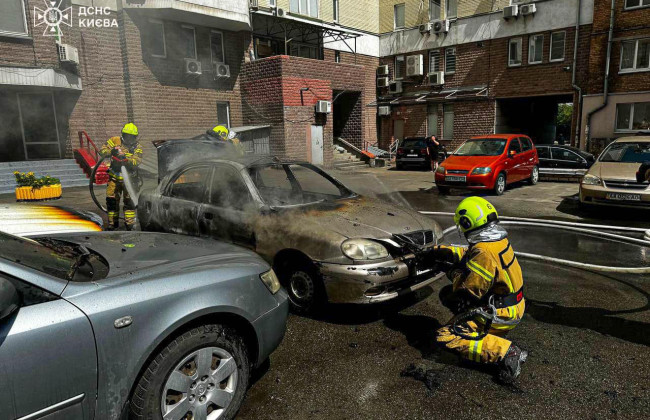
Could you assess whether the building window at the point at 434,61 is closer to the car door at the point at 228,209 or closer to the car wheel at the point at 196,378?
the car door at the point at 228,209

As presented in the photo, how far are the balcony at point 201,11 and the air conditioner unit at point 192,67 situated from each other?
1500 mm

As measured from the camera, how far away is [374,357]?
126 inches

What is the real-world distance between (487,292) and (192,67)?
1590 centimetres

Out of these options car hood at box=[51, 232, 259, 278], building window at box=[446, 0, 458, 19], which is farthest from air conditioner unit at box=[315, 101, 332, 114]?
car hood at box=[51, 232, 259, 278]

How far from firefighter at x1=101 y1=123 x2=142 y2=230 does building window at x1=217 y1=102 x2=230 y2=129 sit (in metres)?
11.4

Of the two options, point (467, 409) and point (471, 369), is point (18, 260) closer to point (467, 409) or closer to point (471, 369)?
point (467, 409)

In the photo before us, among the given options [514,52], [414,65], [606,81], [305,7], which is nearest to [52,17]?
[305,7]

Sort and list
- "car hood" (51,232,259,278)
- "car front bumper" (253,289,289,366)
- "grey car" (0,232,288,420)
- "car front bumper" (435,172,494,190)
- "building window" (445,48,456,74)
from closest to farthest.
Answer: "grey car" (0,232,288,420) < "car hood" (51,232,259,278) < "car front bumper" (253,289,289,366) < "car front bumper" (435,172,494,190) < "building window" (445,48,456,74)

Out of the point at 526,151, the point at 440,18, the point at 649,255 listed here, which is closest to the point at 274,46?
the point at 440,18

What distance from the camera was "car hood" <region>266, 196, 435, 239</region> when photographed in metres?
3.71

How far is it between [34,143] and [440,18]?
1985cm

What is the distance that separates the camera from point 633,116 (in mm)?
17891

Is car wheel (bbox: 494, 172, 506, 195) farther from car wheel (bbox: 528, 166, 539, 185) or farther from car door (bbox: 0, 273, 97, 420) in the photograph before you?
car door (bbox: 0, 273, 97, 420)

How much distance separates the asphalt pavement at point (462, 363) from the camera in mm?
2609
